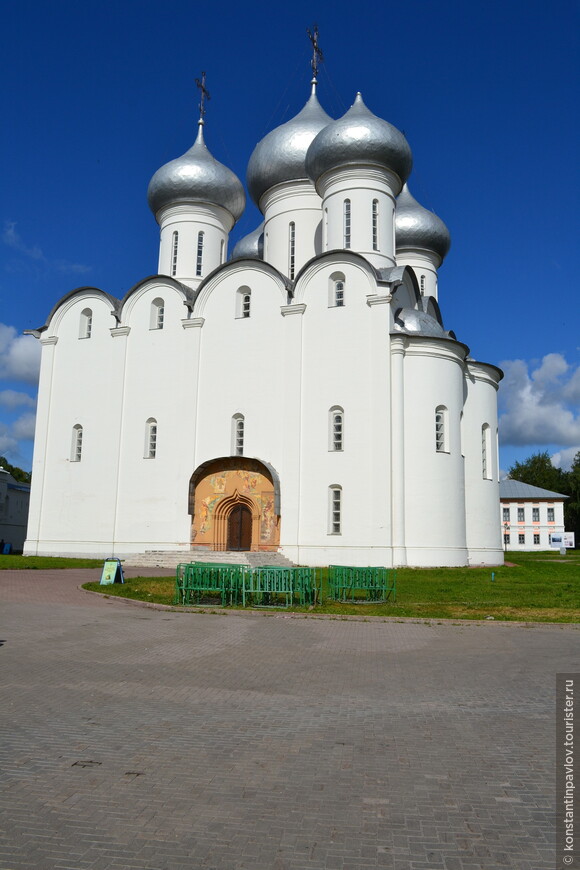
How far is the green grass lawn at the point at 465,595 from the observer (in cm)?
1116

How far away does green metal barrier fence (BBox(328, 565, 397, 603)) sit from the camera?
504 inches

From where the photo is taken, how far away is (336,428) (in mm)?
22500

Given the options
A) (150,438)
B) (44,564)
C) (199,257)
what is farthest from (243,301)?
(44,564)

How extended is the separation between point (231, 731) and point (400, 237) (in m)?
27.3

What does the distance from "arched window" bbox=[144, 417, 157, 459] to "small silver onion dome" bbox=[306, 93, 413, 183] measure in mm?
10837

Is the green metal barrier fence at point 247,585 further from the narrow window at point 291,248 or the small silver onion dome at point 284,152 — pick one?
the small silver onion dome at point 284,152

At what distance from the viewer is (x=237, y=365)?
78.7ft

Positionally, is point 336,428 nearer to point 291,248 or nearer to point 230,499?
point 230,499

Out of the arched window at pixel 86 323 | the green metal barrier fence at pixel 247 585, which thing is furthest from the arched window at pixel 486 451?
the arched window at pixel 86 323

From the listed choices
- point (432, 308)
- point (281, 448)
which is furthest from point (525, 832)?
point (432, 308)

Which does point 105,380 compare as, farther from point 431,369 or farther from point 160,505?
point 431,369

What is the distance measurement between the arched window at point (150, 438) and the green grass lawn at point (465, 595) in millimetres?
8953

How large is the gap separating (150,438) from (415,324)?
395 inches

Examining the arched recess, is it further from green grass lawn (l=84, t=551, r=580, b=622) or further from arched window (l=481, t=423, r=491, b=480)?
arched window (l=481, t=423, r=491, b=480)
